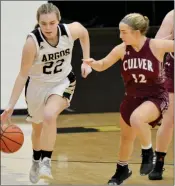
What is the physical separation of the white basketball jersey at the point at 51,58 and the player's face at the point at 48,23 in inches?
4.6

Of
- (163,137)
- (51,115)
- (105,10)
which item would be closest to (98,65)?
(51,115)

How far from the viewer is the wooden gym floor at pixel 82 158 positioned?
17.5 ft

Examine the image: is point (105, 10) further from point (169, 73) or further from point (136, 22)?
point (136, 22)

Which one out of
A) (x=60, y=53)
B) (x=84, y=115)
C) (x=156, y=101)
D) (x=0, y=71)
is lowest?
(x=84, y=115)

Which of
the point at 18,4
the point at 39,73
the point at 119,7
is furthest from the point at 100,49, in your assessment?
the point at 39,73

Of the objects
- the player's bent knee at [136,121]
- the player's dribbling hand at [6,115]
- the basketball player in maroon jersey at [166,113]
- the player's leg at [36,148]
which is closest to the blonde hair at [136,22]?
the basketball player in maroon jersey at [166,113]

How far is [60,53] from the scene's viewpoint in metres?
5.07

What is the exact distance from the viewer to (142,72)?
4.72m

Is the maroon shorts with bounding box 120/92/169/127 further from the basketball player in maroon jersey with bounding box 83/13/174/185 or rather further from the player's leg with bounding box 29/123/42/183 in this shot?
the player's leg with bounding box 29/123/42/183

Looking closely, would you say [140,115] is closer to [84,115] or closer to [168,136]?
[168,136]

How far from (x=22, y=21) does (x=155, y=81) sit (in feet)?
20.5

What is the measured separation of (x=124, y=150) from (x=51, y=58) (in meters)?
1.14

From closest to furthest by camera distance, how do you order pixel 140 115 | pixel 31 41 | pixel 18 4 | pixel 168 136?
pixel 140 115 → pixel 31 41 → pixel 168 136 → pixel 18 4

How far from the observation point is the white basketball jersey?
16.3 feet
